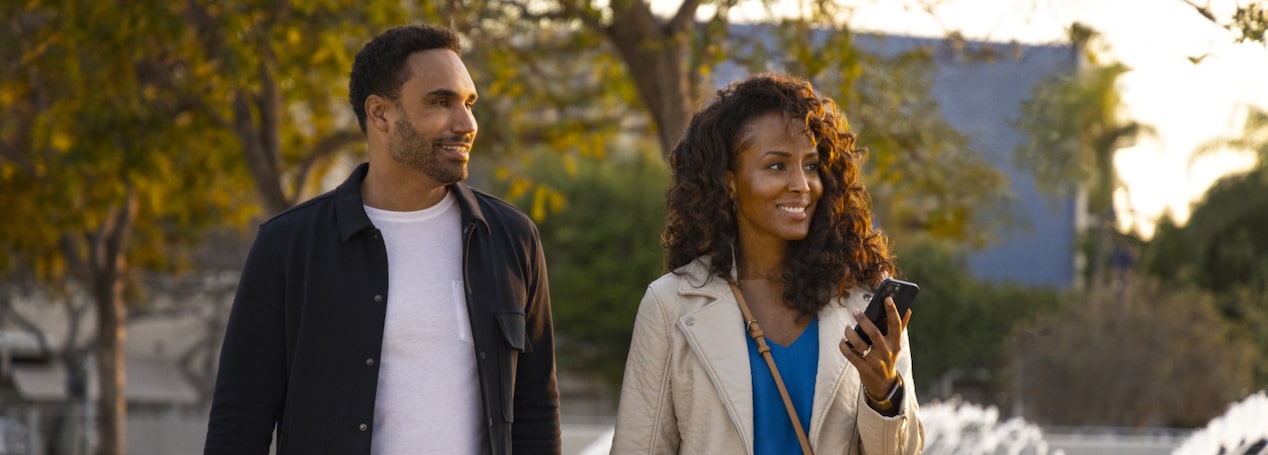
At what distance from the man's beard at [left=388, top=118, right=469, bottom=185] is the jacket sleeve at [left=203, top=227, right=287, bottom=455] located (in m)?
0.37

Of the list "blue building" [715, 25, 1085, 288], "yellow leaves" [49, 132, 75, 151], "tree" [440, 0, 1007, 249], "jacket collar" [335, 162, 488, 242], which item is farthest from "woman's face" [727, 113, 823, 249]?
"yellow leaves" [49, 132, 75, 151]

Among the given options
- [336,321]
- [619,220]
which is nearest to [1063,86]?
[336,321]

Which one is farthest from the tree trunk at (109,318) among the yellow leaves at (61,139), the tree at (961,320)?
the tree at (961,320)

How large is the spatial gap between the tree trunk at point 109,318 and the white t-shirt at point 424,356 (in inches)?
494

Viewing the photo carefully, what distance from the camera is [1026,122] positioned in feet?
24.3

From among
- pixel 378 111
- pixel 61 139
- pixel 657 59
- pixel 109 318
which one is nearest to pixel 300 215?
pixel 378 111

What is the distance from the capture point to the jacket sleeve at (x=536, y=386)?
3.82m

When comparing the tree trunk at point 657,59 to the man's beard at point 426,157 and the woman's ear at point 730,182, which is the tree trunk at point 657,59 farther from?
the man's beard at point 426,157

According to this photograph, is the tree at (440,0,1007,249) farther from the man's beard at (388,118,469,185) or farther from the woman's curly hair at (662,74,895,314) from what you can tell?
the man's beard at (388,118,469,185)

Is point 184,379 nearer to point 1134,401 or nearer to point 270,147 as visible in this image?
point 1134,401

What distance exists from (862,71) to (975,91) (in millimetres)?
2953

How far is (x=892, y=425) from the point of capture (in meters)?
3.51

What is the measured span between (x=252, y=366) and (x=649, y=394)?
90 centimetres

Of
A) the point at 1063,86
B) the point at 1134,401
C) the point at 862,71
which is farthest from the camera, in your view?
the point at 1134,401
